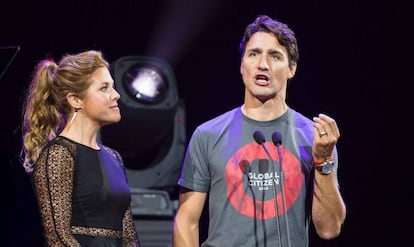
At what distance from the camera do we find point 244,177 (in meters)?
3.27

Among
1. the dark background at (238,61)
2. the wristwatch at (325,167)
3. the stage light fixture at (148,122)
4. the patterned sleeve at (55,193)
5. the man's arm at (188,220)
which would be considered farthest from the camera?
the dark background at (238,61)

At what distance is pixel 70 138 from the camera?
3252 millimetres

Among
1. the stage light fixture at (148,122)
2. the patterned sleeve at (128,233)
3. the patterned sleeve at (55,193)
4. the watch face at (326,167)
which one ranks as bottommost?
the patterned sleeve at (128,233)

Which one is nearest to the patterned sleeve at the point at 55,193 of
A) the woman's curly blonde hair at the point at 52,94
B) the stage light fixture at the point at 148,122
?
the woman's curly blonde hair at the point at 52,94

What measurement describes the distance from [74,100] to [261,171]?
952 millimetres

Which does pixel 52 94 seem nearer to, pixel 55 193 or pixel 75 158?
pixel 75 158

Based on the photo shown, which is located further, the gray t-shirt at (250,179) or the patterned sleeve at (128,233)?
the patterned sleeve at (128,233)

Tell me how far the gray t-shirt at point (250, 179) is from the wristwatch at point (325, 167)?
0.15m

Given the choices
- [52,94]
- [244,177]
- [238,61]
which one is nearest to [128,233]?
[244,177]

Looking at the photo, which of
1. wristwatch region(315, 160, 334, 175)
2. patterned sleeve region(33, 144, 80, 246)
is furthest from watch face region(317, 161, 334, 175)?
patterned sleeve region(33, 144, 80, 246)

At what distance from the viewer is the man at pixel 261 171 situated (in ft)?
10.6

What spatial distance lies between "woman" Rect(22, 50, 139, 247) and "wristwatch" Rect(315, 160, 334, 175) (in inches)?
35.9

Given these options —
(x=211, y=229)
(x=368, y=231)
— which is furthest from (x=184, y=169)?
(x=368, y=231)

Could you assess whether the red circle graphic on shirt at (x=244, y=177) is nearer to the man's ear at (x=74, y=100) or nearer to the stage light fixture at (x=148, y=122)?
the man's ear at (x=74, y=100)
